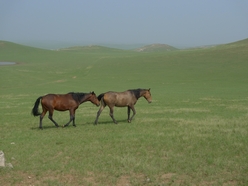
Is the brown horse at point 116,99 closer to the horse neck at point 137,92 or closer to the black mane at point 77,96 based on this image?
the horse neck at point 137,92

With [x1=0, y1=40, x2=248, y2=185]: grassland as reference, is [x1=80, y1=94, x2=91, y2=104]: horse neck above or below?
above

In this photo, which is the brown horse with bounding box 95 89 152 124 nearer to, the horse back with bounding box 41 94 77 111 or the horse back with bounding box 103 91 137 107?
the horse back with bounding box 103 91 137 107

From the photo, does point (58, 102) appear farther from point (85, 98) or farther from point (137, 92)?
point (137, 92)

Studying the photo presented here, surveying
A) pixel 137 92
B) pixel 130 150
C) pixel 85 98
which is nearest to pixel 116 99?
pixel 137 92

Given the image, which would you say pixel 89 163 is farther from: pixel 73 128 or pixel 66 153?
pixel 73 128

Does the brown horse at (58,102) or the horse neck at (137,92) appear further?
the horse neck at (137,92)

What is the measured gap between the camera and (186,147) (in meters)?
10.2

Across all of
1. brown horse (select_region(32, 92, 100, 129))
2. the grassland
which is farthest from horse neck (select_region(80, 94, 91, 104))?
the grassland

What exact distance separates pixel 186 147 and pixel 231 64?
49.5 metres

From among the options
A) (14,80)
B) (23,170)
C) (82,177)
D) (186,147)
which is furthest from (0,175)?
(14,80)

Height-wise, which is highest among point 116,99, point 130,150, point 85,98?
point 85,98

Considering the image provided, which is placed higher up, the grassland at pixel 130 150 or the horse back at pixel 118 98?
the horse back at pixel 118 98

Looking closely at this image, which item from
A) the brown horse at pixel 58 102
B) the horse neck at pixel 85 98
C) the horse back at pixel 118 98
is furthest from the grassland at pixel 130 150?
the horse neck at pixel 85 98

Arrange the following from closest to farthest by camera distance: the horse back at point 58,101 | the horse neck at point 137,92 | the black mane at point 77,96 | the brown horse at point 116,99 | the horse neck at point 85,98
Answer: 1. the horse back at point 58,101
2. the black mane at point 77,96
3. the horse neck at point 85,98
4. the brown horse at point 116,99
5. the horse neck at point 137,92
